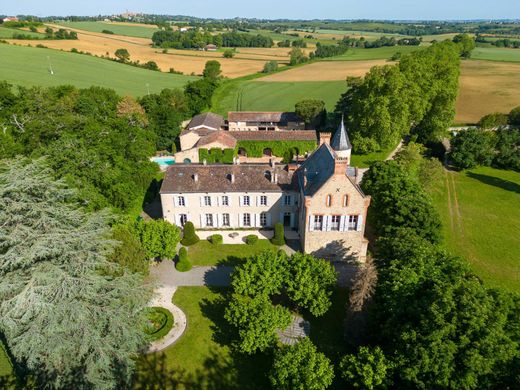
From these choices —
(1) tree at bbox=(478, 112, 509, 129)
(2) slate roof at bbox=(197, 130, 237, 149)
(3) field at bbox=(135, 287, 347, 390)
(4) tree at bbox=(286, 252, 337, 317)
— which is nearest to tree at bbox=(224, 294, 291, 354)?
(3) field at bbox=(135, 287, 347, 390)

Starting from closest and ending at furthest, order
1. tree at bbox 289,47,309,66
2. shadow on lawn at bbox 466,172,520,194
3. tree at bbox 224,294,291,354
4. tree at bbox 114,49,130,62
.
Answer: tree at bbox 224,294,291,354, shadow on lawn at bbox 466,172,520,194, tree at bbox 114,49,130,62, tree at bbox 289,47,309,66

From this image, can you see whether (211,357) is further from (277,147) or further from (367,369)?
(277,147)

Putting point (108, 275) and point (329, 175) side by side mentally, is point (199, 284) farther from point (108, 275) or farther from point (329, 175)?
point (329, 175)

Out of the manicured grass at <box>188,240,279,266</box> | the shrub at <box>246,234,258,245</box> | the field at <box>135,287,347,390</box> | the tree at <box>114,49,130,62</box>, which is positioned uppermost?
the tree at <box>114,49,130,62</box>

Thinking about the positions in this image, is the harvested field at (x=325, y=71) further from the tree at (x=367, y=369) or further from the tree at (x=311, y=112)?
the tree at (x=367, y=369)

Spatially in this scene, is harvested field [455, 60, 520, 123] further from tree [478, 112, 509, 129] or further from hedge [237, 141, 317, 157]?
hedge [237, 141, 317, 157]

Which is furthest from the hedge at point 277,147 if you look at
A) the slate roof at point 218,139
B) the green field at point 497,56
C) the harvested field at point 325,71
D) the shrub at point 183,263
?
the green field at point 497,56
